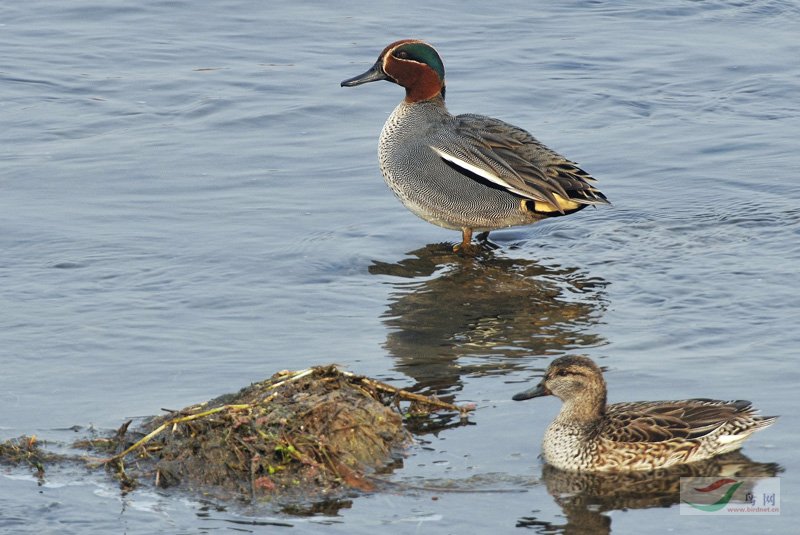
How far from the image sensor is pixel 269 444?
6.67m

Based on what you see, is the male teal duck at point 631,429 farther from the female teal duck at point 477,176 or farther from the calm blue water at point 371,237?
the female teal duck at point 477,176

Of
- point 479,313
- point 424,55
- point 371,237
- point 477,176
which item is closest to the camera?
point 479,313

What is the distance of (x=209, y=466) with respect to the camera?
663cm

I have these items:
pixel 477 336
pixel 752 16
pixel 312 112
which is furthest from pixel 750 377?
pixel 752 16

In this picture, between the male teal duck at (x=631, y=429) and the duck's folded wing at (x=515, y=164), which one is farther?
the duck's folded wing at (x=515, y=164)

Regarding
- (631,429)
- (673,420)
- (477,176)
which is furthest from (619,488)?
(477,176)

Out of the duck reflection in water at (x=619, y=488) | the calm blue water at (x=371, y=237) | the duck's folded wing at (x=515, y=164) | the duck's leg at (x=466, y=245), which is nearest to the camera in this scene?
the duck reflection in water at (x=619, y=488)

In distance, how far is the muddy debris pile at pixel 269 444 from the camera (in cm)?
656

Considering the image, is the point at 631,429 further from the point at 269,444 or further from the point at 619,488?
the point at 269,444

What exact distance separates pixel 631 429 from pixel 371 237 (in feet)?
14.3

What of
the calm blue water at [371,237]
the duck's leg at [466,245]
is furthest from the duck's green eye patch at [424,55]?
the duck's leg at [466,245]

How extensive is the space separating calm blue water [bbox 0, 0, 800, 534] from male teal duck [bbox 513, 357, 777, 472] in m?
0.21

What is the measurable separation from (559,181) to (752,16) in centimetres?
733

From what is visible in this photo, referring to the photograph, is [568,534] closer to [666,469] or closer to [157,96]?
[666,469]
